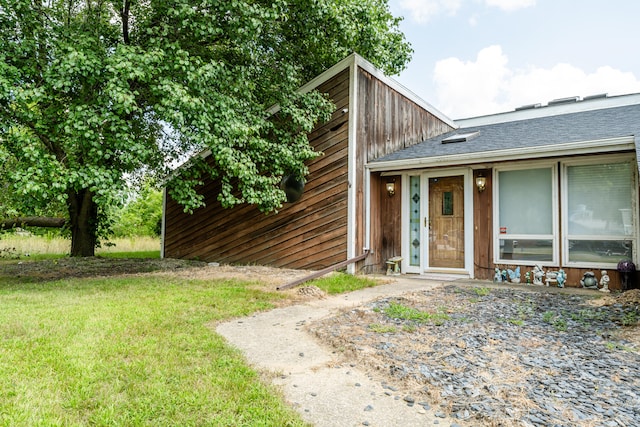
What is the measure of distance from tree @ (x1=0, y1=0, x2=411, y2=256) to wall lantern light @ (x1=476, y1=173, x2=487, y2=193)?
3055 mm

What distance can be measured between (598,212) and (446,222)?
91.0 inches

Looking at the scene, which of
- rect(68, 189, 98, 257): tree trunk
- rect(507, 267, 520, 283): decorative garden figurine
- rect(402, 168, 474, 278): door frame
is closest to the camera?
rect(507, 267, 520, 283): decorative garden figurine

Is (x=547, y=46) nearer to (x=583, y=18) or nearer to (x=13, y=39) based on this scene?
(x=583, y=18)

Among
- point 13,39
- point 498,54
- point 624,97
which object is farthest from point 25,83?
point 498,54

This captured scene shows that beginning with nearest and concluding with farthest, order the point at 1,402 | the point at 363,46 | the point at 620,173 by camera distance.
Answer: the point at 1,402 < the point at 620,173 < the point at 363,46

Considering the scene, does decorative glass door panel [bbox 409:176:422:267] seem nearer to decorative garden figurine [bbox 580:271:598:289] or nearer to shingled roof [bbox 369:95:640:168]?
shingled roof [bbox 369:95:640:168]

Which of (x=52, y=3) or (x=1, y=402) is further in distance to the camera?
(x=52, y=3)

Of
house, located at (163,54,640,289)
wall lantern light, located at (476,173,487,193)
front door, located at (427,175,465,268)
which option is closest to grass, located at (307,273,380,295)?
house, located at (163,54,640,289)

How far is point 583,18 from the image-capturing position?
414 inches

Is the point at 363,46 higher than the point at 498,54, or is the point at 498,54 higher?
the point at 498,54

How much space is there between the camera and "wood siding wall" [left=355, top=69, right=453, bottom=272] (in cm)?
718

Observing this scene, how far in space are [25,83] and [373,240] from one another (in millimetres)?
6296

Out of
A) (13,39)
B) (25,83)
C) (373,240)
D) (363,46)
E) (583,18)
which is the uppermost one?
(583,18)

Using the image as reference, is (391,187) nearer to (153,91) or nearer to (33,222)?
(153,91)
